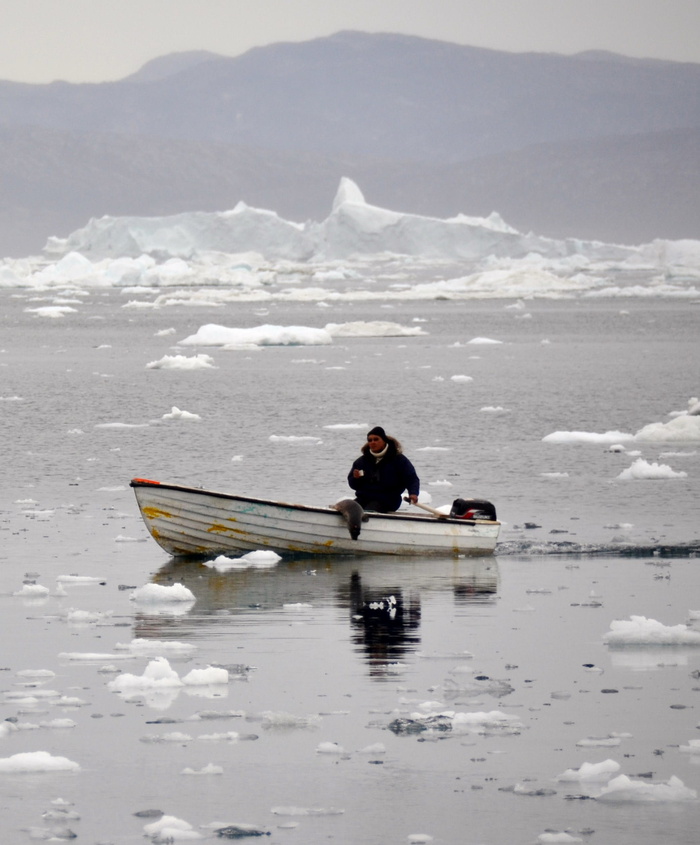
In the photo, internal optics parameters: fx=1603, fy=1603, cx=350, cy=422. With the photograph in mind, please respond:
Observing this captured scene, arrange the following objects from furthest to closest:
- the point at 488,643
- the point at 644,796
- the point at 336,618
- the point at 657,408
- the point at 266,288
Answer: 1. the point at 266,288
2. the point at 657,408
3. the point at 336,618
4. the point at 488,643
5. the point at 644,796

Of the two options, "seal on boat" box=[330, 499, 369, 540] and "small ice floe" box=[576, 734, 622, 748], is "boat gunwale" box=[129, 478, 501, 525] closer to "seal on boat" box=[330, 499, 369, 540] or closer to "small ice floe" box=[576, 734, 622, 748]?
"seal on boat" box=[330, 499, 369, 540]

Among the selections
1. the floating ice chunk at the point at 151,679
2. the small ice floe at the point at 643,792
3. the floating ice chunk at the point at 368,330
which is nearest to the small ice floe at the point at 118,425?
the floating ice chunk at the point at 151,679

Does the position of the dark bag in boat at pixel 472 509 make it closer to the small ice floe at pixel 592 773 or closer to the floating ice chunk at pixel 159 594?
the floating ice chunk at pixel 159 594

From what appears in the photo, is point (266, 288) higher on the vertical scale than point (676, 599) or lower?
higher

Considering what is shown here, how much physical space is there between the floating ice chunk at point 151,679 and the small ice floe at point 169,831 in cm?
189

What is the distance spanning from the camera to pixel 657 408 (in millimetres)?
25312

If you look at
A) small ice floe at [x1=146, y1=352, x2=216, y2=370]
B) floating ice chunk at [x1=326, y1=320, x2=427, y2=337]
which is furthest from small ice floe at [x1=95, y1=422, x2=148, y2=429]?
floating ice chunk at [x1=326, y1=320, x2=427, y2=337]

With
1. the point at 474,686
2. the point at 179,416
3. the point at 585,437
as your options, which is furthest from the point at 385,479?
the point at 179,416

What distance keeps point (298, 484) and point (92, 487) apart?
2.03 meters

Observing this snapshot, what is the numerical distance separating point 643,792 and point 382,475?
19.1 feet

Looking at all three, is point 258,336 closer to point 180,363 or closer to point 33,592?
point 180,363

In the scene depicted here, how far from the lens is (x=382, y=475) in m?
11.5

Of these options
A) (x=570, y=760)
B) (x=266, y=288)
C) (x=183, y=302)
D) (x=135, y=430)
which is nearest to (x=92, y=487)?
(x=135, y=430)

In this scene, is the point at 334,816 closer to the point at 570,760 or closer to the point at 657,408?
the point at 570,760
